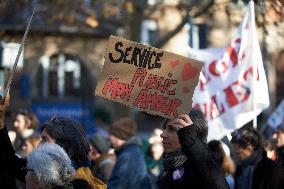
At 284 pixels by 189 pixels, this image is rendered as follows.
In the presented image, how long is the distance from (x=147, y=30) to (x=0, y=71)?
60.9 ft

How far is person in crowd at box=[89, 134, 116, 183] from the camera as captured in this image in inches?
352

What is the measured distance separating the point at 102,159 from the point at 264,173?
102 inches

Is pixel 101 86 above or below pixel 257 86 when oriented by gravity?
above

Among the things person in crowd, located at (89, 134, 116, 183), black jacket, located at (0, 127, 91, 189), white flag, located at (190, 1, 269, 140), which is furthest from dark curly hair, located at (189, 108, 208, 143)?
person in crowd, located at (89, 134, 116, 183)

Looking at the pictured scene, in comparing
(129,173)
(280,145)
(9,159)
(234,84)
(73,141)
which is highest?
(73,141)

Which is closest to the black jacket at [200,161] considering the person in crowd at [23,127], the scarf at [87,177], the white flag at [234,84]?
the scarf at [87,177]

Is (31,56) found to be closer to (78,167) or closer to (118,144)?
(118,144)

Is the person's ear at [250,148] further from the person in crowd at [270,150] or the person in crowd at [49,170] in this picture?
the person in crowd at [49,170]

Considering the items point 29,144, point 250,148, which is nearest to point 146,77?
point 250,148

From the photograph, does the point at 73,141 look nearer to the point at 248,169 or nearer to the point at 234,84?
the point at 248,169

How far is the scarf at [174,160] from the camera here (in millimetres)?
4883

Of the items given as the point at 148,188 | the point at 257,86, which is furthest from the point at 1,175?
the point at 257,86

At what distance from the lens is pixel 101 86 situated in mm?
5012

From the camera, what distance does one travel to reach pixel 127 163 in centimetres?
780
